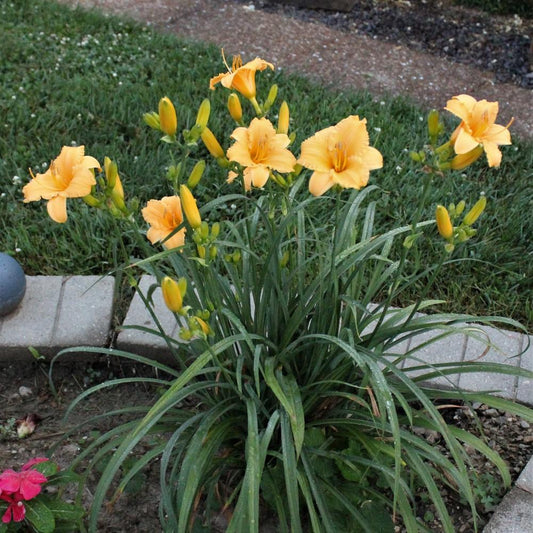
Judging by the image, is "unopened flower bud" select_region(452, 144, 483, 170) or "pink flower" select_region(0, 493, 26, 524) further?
"pink flower" select_region(0, 493, 26, 524)

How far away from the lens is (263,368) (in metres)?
1.74

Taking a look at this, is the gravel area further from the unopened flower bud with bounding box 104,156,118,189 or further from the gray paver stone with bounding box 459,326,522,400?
the unopened flower bud with bounding box 104,156,118,189

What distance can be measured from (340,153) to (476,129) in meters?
0.26

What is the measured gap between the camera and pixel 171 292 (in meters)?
1.38

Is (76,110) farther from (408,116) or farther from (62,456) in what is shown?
(62,456)

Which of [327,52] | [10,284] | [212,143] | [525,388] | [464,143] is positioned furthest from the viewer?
[327,52]

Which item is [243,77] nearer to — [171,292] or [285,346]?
[171,292]

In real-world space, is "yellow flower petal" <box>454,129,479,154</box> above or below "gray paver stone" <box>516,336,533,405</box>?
above

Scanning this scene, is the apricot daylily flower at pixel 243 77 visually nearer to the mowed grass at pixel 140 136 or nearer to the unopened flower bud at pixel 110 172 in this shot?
the unopened flower bud at pixel 110 172

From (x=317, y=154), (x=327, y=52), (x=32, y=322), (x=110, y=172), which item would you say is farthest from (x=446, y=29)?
(x=110, y=172)

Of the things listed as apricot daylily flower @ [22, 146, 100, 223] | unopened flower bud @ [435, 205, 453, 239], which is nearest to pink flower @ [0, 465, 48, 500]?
apricot daylily flower @ [22, 146, 100, 223]

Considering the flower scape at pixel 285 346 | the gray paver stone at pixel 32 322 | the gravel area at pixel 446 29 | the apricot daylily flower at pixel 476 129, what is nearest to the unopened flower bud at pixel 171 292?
the flower scape at pixel 285 346

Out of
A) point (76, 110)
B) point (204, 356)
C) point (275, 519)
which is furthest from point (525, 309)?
point (76, 110)

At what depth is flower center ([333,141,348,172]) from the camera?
55.0 inches
